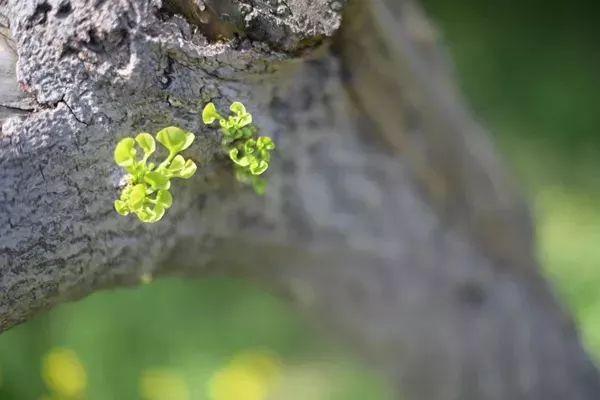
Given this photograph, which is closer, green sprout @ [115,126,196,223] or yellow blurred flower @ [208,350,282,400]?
green sprout @ [115,126,196,223]

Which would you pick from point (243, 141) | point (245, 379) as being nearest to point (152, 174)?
point (243, 141)

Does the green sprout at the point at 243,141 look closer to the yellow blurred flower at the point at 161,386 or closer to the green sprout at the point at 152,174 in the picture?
the green sprout at the point at 152,174

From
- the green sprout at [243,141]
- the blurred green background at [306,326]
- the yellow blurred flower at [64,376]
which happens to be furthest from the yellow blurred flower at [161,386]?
the green sprout at [243,141]

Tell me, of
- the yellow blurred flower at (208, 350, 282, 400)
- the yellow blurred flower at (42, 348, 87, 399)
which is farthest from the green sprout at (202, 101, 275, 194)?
the yellow blurred flower at (208, 350, 282, 400)

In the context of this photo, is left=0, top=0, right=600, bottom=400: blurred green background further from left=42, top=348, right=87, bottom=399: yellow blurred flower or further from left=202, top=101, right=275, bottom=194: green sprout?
left=202, top=101, right=275, bottom=194: green sprout

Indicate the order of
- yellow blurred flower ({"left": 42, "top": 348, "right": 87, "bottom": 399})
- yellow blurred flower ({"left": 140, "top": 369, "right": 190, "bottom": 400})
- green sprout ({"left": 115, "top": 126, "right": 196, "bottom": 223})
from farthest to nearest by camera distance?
1. yellow blurred flower ({"left": 140, "top": 369, "right": 190, "bottom": 400})
2. yellow blurred flower ({"left": 42, "top": 348, "right": 87, "bottom": 399})
3. green sprout ({"left": 115, "top": 126, "right": 196, "bottom": 223})

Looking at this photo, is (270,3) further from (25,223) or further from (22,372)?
(22,372)

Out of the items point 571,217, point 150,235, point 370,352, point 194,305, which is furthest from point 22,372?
point 571,217
